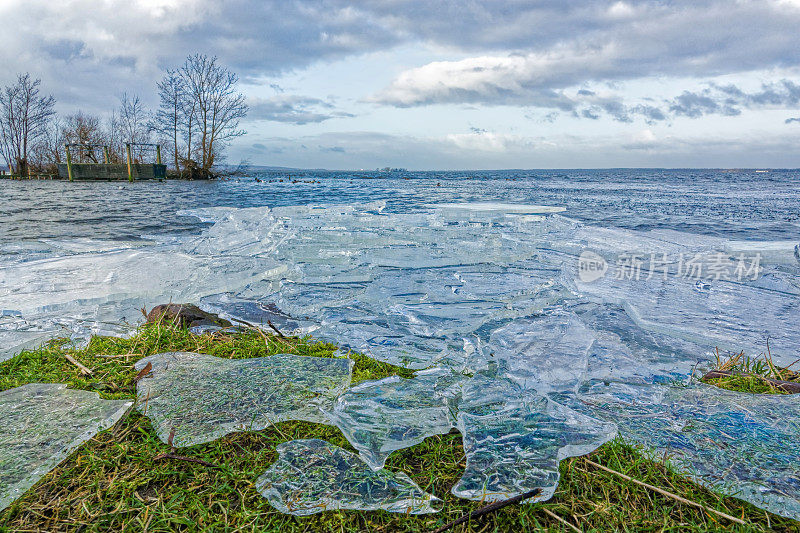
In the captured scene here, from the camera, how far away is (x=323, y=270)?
418 centimetres

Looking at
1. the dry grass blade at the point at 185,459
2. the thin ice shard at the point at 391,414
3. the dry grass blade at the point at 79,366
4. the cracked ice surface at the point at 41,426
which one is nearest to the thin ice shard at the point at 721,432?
the thin ice shard at the point at 391,414

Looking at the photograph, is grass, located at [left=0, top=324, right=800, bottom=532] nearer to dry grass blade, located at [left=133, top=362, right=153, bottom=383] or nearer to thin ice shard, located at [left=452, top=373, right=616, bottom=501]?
thin ice shard, located at [left=452, top=373, right=616, bottom=501]

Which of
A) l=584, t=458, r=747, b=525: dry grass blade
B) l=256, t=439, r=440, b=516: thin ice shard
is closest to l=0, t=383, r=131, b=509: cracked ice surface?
l=256, t=439, r=440, b=516: thin ice shard

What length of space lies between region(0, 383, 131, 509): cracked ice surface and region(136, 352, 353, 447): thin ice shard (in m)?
0.14

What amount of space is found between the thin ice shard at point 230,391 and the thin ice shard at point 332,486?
0.20 metres

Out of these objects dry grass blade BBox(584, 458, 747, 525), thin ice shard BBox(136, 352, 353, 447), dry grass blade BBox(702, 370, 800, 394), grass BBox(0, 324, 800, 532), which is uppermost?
thin ice shard BBox(136, 352, 353, 447)

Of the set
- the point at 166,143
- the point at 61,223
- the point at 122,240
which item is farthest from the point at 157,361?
the point at 166,143

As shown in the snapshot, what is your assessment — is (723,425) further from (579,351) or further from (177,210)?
(177,210)

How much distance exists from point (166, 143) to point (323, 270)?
1336 inches

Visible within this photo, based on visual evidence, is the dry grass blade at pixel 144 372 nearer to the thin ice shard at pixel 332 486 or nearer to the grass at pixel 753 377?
the thin ice shard at pixel 332 486

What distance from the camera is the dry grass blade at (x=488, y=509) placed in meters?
1.04

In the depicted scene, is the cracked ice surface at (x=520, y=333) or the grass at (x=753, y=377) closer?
the cracked ice surface at (x=520, y=333)

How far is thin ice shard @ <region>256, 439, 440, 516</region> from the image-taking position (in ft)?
3.59

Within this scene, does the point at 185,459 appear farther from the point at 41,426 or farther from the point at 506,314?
the point at 506,314
